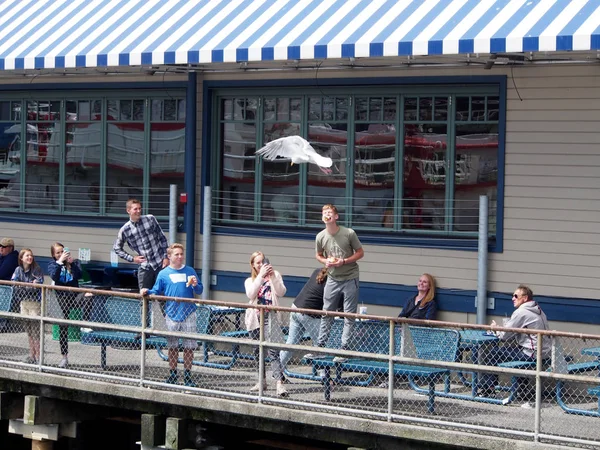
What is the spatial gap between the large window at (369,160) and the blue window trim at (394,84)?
10 centimetres

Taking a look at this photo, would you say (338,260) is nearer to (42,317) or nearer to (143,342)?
(143,342)

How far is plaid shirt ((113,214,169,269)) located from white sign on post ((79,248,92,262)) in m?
2.76

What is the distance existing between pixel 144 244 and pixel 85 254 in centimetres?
299

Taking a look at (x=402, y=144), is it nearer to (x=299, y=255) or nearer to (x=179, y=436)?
(x=299, y=255)

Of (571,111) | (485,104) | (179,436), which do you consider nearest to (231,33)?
(485,104)

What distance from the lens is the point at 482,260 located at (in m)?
14.3

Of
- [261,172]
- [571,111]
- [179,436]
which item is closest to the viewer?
[179,436]

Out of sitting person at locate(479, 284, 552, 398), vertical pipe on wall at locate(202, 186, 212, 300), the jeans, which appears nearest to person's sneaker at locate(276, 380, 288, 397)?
the jeans

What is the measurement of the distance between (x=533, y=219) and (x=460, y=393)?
3346 mm

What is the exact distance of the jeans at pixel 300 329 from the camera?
1202 cm

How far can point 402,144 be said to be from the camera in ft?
50.1

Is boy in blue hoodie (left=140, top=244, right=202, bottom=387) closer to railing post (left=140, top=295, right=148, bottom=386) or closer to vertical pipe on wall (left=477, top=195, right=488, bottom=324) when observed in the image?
railing post (left=140, top=295, right=148, bottom=386)

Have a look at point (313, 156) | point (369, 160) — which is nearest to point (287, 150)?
point (313, 156)

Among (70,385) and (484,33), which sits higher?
(484,33)
